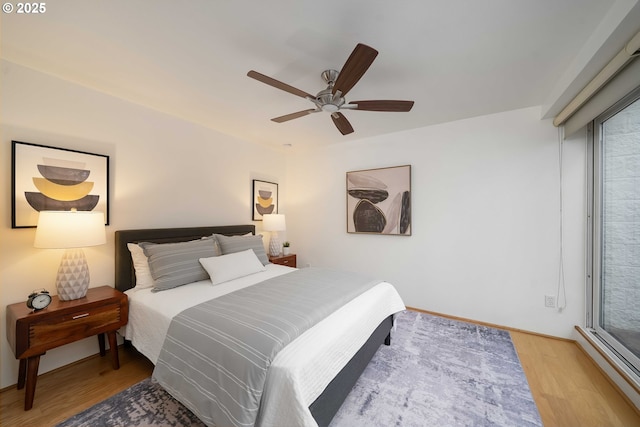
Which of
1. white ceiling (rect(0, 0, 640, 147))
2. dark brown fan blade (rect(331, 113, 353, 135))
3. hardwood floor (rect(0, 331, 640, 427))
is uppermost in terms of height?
white ceiling (rect(0, 0, 640, 147))

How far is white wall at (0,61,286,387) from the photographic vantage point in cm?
184

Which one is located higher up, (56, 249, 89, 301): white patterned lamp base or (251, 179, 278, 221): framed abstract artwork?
(251, 179, 278, 221): framed abstract artwork

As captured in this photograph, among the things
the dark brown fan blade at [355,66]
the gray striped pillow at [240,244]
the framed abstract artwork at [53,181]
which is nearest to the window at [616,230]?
the dark brown fan blade at [355,66]

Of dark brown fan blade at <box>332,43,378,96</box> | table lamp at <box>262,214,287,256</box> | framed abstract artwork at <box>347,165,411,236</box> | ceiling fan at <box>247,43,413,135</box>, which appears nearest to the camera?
dark brown fan blade at <box>332,43,378,96</box>

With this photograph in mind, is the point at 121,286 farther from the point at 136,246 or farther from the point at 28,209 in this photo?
the point at 28,209

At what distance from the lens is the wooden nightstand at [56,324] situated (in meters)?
1.59

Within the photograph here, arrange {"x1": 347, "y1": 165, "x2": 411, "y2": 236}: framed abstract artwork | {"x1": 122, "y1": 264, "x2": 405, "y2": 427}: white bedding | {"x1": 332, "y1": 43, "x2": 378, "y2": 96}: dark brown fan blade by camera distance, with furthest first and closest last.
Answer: {"x1": 347, "y1": 165, "x2": 411, "y2": 236}: framed abstract artwork
{"x1": 332, "y1": 43, "x2": 378, "y2": 96}: dark brown fan blade
{"x1": 122, "y1": 264, "x2": 405, "y2": 427}: white bedding

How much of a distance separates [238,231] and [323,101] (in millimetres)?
2275

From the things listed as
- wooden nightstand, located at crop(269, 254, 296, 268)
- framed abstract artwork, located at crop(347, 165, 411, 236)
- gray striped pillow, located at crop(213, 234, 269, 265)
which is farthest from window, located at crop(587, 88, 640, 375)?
wooden nightstand, located at crop(269, 254, 296, 268)

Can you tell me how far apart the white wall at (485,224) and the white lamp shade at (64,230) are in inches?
120

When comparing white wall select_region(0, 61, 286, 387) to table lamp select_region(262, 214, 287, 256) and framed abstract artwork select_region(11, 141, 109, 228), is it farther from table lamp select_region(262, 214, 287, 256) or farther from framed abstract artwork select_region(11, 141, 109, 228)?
table lamp select_region(262, 214, 287, 256)

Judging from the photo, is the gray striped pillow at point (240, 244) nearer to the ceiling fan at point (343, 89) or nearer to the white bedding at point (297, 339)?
the white bedding at point (297, 339)

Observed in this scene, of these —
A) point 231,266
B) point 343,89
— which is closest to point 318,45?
point 343,89

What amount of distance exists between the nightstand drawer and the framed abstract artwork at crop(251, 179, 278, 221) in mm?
2146
